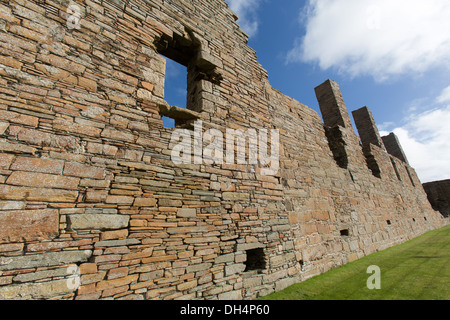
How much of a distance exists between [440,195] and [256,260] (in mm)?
24316

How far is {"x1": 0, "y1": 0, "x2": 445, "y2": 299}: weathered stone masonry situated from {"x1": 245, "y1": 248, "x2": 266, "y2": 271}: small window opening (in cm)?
2

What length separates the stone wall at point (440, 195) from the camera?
1820 centimetres

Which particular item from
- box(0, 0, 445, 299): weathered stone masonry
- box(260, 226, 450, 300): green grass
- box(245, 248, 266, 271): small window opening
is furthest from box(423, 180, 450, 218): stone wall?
box(245, 248, 266, 271): small window opening

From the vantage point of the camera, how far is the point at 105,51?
3160 mm

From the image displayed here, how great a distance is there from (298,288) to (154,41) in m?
5.50

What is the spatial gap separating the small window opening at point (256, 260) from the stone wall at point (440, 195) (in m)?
23.3

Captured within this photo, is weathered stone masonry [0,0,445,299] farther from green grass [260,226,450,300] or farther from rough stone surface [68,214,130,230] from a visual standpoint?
green grass [260,226,450,300]

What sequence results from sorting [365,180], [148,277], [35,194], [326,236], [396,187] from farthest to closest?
[396,187] < [365,180] < [326,236] < [148,277] < [35,194]

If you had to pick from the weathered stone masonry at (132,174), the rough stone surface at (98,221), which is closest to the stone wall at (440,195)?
the weathered stone masonry at (132,174)

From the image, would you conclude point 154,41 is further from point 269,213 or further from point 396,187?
point 396,187

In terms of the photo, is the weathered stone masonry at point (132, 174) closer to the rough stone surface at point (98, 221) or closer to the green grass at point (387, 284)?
the rough stone surface at point (98, 221)

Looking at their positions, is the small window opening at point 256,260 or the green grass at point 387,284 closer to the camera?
the green grass at point 387,284

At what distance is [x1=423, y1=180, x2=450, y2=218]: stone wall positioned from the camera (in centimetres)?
1820
